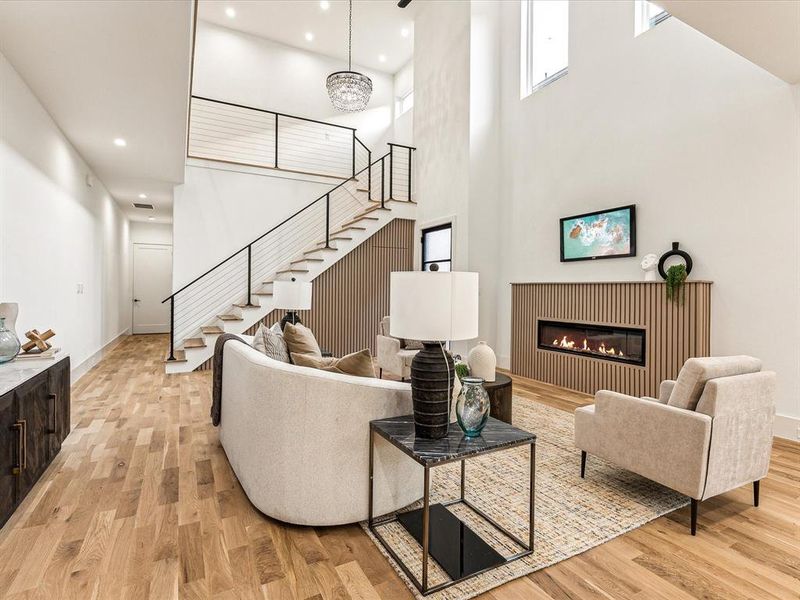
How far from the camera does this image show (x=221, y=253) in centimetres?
698

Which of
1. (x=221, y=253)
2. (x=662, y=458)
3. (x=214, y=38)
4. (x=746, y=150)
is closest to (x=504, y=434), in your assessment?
(x=662, y=458)

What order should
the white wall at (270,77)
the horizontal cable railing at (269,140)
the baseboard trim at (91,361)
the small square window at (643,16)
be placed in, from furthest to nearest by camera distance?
the white wall at (270,77)
the horizontal cable railing at (269,140)
the baseboard trim at (91,361)
the small square window at (643,16)

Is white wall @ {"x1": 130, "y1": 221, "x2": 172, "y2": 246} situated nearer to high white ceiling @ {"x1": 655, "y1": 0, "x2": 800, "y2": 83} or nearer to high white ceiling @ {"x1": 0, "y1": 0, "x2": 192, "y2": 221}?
high white ceiling @ {"x1": 0, "y1": 0, "x2": 192, "y2": 221}

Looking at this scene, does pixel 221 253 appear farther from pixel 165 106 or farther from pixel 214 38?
pixel 214 38

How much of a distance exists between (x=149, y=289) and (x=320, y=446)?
1036 cm

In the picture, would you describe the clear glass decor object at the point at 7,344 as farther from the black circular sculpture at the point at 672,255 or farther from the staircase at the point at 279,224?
the black circular sculpture at the point at 672,255

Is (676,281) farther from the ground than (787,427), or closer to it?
farther from the ground

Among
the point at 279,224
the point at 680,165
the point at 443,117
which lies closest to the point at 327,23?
the point at 443,117

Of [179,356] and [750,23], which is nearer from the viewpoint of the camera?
[750,23]

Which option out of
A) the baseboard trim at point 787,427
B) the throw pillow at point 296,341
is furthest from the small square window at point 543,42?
the throw pillow at point 296,341

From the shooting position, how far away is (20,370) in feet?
8.23

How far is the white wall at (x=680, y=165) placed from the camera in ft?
11.3

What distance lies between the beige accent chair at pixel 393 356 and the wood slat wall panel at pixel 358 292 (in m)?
1.47

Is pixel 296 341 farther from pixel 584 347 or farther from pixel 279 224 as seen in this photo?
pixel 279 224
